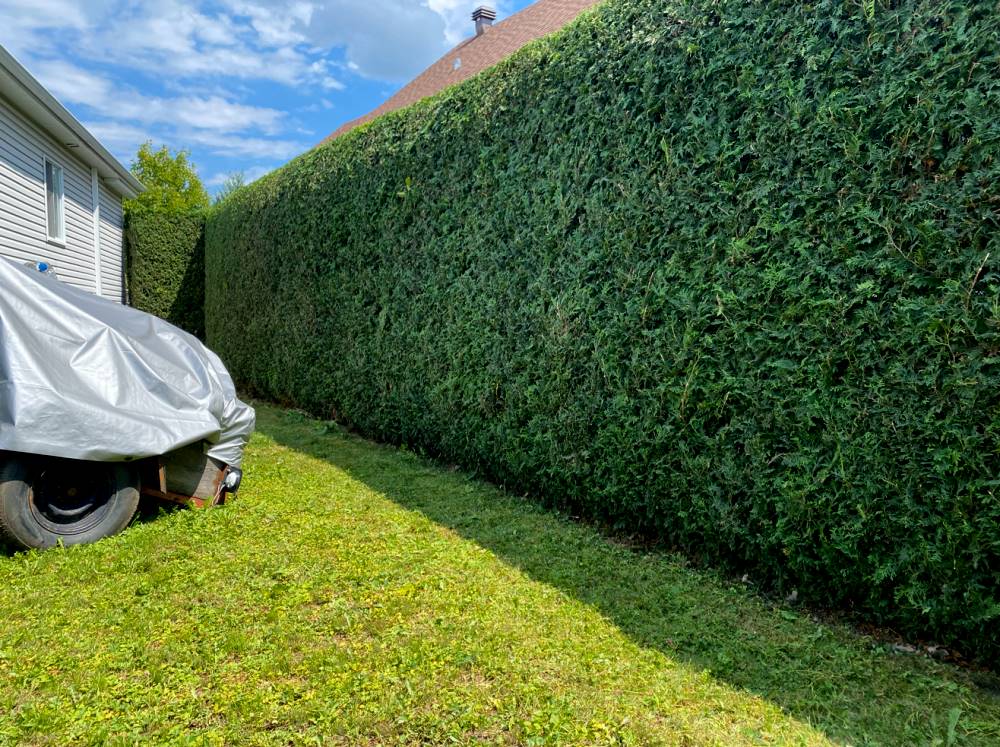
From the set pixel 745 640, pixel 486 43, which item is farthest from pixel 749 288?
pixel 486 43

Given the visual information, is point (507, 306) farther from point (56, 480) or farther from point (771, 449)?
point (56, 480)

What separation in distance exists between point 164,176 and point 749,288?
3706 cm

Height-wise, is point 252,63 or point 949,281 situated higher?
point 252,63

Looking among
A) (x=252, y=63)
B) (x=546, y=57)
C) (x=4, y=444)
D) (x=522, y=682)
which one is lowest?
(x=522, y=682)

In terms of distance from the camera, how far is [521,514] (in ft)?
15.1

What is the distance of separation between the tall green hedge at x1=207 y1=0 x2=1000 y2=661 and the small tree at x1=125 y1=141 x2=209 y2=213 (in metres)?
32.9

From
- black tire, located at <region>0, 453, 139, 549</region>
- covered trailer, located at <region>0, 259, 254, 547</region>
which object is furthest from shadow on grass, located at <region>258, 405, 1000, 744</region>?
black tire, located at <region>0, 453, 139, 549</region>

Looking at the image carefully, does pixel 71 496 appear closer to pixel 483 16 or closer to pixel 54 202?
pixel 54 202

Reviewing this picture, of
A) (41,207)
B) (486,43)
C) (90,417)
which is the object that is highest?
(486,43)

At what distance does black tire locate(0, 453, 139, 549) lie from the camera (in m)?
3.34

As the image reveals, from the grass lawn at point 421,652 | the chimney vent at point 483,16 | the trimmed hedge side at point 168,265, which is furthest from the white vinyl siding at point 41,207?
the chimney vent at point 483,16

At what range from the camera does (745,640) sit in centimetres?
279

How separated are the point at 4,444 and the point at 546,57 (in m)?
4.25

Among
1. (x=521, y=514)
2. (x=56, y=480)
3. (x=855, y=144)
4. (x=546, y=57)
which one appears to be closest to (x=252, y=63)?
(x=546, y=57)
